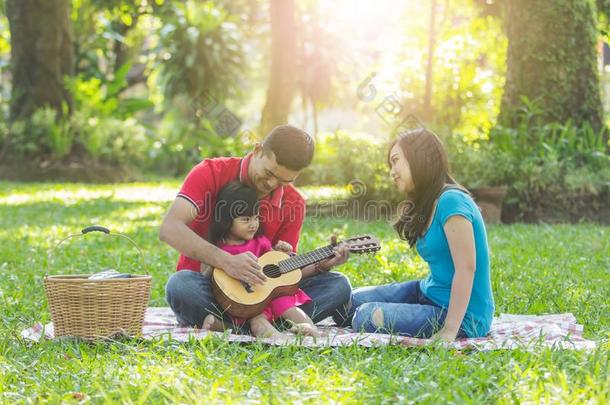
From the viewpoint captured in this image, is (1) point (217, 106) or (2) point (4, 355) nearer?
(2) point (4, 355)

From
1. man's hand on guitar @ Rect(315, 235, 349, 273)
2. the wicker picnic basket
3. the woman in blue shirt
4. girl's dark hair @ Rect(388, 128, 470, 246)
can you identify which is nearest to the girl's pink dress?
man's hand on guitar @ Rect(315, 235, 349, 273)

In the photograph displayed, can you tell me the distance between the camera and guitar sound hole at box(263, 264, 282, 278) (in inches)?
166

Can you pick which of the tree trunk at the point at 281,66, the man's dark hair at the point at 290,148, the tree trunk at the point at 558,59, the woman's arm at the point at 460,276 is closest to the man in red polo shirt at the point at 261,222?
the man's dark hair at the point at 290,148

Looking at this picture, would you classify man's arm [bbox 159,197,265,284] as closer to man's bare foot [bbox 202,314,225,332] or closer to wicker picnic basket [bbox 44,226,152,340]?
man's bare foot [bbox 202,314,225,332]

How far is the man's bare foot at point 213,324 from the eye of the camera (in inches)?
161

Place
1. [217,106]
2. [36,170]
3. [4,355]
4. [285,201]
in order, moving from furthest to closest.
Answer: [217,106]
[36,170]
[285,201]
[4,355]

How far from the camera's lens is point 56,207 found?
10977 millimetres

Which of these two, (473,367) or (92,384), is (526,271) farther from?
(92,384)

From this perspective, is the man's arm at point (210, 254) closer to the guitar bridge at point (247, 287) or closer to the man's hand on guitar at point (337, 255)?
the guitar bridge at point (247, 287)

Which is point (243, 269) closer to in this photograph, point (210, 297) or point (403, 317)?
point (210, 297)

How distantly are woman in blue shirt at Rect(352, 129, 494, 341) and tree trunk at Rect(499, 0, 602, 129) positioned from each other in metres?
6.58

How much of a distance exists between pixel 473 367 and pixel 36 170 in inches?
545

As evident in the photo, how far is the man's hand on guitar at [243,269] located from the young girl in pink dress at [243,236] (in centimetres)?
20

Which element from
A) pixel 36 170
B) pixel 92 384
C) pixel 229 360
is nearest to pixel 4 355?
pixel 92 384
